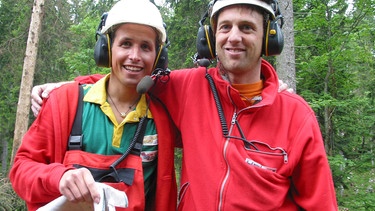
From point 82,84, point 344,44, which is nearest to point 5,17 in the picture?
point 344,44

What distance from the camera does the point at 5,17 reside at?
21625 mm

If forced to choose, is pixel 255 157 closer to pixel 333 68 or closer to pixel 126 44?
pixel 126 44

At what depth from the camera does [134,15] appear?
2.50m

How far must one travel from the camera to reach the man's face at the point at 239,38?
2605 millimetres

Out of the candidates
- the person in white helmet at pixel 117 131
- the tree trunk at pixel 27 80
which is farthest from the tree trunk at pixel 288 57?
the tree trunk at pixel 27 80

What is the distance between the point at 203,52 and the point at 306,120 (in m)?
0.95

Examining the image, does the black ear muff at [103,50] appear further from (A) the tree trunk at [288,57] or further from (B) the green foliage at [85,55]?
(B) the green foliage at [85,55]

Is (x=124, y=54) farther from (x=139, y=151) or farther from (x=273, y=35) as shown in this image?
(x=273, y=35)

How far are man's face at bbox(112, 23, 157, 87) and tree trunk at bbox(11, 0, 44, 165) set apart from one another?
37.8 ft

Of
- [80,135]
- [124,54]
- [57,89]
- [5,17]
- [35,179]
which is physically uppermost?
[5,17]

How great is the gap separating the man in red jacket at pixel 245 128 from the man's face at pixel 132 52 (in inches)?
13.7

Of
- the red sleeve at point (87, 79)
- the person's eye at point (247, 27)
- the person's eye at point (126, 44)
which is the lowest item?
the red sleeve at point (87, 79)

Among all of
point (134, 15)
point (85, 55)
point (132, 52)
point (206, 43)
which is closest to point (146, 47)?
point (132, 52)

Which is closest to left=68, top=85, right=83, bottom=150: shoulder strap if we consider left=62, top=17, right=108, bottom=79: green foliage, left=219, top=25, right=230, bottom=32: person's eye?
left=219, top=25, right=230, bottom=32: person's eye
